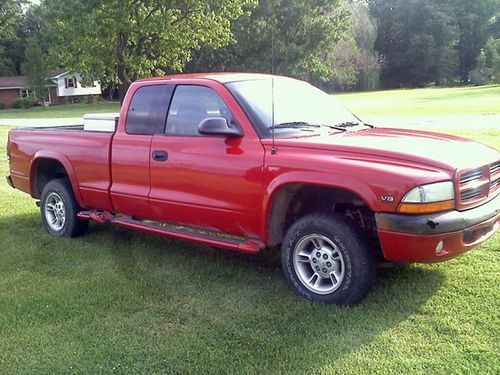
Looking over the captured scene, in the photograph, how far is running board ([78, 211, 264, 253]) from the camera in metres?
4.68

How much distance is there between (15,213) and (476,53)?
76873mm

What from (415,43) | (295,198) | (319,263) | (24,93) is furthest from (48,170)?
(415,43)

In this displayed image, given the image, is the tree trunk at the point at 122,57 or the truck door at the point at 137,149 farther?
the tree trunk at the point at 122,57

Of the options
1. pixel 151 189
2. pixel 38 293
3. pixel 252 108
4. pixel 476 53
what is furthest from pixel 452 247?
pixel 476 53

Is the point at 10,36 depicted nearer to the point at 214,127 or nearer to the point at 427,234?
the point at 214,127

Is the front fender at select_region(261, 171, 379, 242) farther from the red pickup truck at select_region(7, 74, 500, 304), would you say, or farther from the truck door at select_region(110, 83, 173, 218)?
the truck door at select_region(110, 83, 173, 218)

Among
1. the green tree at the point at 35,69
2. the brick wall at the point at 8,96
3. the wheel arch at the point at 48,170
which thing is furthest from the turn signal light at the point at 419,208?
the brick wall at the point at 8,96

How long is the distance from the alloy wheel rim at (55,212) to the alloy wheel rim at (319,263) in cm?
332

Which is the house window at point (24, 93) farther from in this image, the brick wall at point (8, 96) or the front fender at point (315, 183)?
the front fender at point (315, 183)

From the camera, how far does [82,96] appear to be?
64625 millimetres

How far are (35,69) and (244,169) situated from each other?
2251 inches

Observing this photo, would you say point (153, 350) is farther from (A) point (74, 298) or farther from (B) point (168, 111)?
(B) point (168, 111)

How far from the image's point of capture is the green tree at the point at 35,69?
182 feet

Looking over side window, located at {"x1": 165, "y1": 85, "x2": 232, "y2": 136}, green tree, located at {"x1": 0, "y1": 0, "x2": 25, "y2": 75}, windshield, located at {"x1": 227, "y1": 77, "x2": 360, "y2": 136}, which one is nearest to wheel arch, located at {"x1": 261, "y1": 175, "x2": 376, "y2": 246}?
windshield, located at {"x1": 227, "y1": 77, "x2": 360, "y2": 136}
